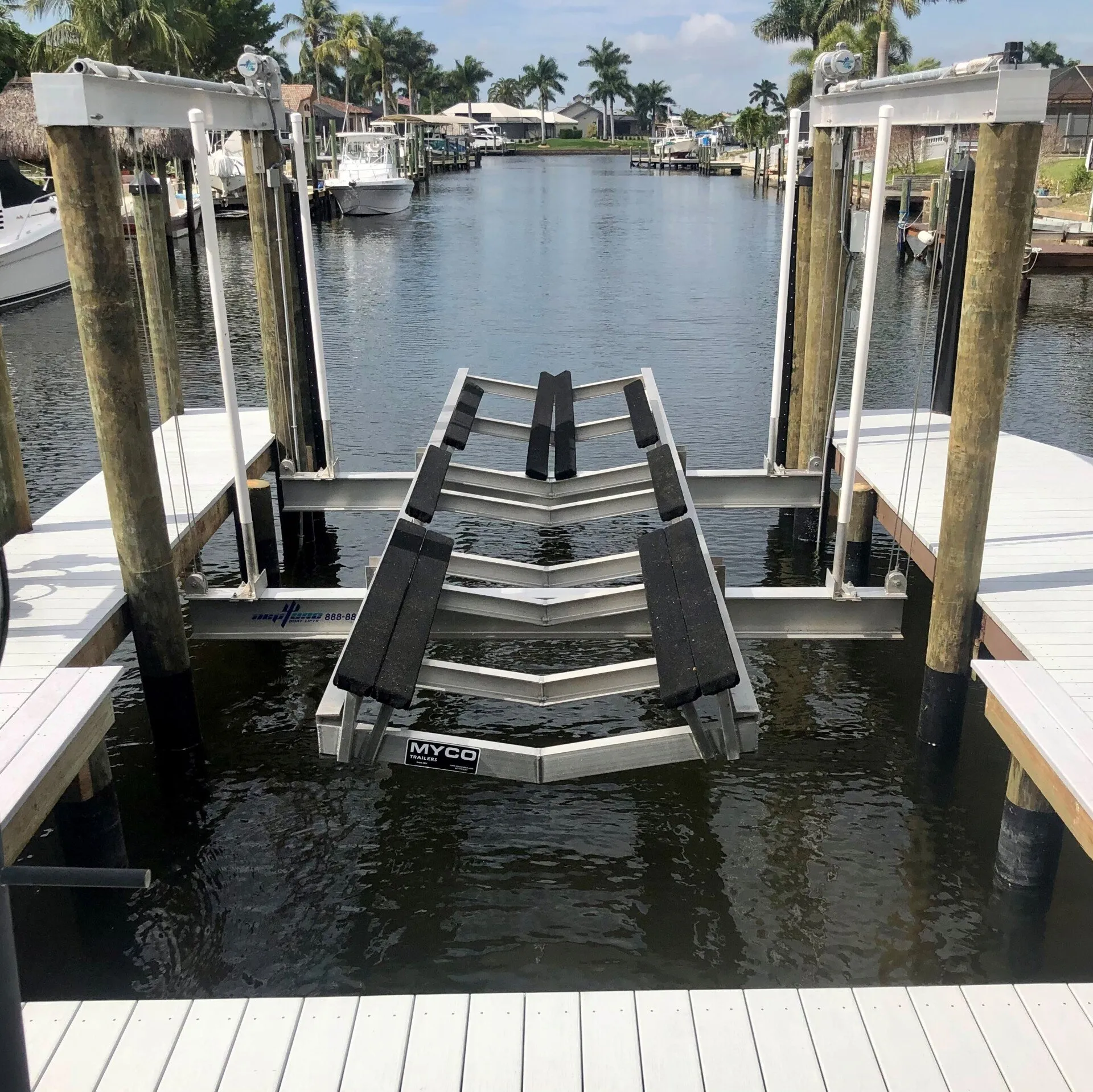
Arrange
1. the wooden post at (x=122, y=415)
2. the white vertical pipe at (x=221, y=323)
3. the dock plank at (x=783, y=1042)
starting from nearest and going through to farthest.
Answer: the dock plank at (x=783, y=1042)
the wooden post at (x=122, y=415)
the white vertical pipe at (x=221, y=323)

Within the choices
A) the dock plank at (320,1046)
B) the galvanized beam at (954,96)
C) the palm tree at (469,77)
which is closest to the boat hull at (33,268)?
the galvanized beam at (954,96)

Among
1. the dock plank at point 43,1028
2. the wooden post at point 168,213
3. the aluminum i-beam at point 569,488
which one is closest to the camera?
the dock plank at point 43,1028

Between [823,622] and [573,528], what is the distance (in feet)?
18.0

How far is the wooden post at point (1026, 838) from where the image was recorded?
6.06 m

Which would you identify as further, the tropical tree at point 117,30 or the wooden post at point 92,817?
the tropical tree at point 117,30

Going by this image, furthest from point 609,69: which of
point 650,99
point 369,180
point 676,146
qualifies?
point 369,180

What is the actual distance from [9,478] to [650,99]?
166 metres

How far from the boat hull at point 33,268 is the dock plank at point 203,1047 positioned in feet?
85.9

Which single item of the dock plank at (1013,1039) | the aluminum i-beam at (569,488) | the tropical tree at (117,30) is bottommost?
the dock plank at (1013,1039)

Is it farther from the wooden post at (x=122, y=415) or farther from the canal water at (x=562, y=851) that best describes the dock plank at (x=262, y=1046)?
the wooden post at (x=122, y=415)

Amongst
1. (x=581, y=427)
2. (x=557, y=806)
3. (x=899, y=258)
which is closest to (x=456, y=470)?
(x=581, y=427)

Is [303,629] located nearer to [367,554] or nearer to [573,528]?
[367,554]

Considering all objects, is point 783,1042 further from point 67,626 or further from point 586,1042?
point 67,626

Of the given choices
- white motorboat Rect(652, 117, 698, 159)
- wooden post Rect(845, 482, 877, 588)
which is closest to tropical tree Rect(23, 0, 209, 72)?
wooden post Rect(845, 482, 877, 588)
